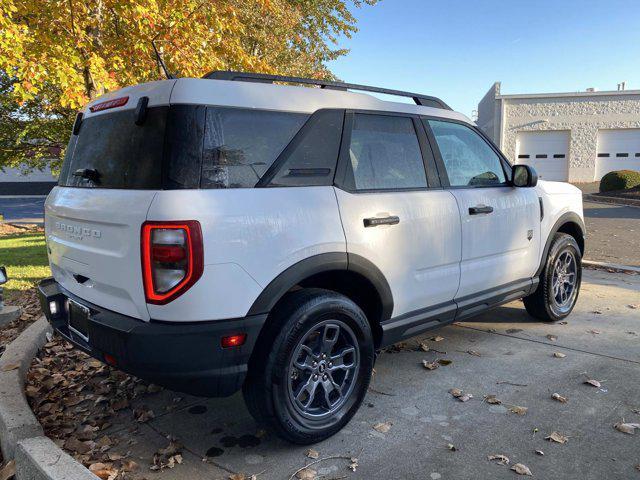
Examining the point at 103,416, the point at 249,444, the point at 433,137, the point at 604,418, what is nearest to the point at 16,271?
the point at 103,416

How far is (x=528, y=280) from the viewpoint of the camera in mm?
4457

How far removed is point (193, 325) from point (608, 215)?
16690mm

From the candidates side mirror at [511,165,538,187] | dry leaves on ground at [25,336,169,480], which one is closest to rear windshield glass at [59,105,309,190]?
dry leaves on ground at [25,336,169,480]

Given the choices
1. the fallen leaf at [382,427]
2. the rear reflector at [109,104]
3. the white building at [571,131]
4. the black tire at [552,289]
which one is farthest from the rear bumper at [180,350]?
the white building at [571,131]

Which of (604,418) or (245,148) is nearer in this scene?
(245,148)

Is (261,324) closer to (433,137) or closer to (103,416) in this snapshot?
(103,416)

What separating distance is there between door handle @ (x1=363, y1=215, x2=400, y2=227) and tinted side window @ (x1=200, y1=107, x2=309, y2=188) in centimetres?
67

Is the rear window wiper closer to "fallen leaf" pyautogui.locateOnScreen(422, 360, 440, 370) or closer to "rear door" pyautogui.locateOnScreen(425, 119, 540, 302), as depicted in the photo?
"rear door" pyautogui.locateOnScreen(425, 119, 540, 302)

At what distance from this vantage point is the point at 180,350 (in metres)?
2.34

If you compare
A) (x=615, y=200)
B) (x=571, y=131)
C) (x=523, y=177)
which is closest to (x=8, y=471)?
(x=523, y=177)

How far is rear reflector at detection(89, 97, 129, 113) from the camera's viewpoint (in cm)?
274

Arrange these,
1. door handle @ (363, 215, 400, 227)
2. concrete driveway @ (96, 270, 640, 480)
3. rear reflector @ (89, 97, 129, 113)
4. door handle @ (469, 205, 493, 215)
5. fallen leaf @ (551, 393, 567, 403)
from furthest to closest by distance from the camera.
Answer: door handle @ (469, 205, 493, 215), fallen leaf @ (551, 393, 567, 403), door handle @ (363, 215, 400, 227), rear reflector @ (89, 97, 129, 113), concrete driveway @ (96, 270, 640, 480)

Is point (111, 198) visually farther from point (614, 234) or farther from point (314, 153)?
point (614, 234)

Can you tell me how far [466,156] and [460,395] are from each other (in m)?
1.81
